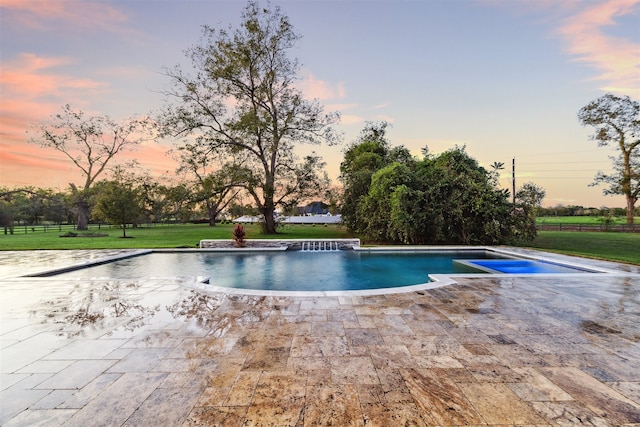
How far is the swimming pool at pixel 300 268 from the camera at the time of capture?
697 cm

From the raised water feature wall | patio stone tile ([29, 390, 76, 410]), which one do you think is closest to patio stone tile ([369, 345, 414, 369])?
patio stone tile ([29, 390, 76, 410])

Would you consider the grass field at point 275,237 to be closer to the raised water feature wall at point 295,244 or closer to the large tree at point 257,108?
the raised water feature wall at point 295,244

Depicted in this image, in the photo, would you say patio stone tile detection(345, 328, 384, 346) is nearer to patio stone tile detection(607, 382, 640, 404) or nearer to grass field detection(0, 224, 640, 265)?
patio stone tile detection(607, 382, 640, 404)

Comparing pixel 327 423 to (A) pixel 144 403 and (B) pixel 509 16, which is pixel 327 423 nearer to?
(A) pixel 144 403

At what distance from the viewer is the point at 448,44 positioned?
11.8m

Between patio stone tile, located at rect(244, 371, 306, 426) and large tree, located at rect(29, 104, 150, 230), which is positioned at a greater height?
large tree, located at rect(29, 104, 150, 230)

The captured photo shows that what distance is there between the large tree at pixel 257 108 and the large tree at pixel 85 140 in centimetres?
1099

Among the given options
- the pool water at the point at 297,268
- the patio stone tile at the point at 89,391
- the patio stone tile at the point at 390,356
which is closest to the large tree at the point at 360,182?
the pool water at the point at 297,268

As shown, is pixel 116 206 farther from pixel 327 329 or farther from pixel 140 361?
pixel 327 329

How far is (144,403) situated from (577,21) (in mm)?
14480

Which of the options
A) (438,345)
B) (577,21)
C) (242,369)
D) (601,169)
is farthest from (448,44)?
(601,169)

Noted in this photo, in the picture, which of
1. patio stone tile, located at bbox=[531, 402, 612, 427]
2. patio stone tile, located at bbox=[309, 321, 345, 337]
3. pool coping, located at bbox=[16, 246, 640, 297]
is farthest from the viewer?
pool coping, located at bbox=[16, 246, 640, 297]

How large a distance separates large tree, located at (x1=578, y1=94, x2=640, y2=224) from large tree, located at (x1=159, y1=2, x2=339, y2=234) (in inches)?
922

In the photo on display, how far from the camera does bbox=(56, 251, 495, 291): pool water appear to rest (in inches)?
275
